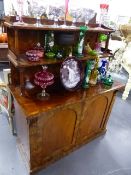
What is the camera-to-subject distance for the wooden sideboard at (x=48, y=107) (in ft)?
3.90

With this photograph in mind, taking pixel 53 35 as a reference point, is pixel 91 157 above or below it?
below

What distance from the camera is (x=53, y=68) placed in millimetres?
1519

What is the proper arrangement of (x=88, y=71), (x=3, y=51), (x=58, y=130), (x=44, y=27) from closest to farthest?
(x=44, y=27) < (x=58, y=130) < (x=88, y=71) < (x=3, y=51)

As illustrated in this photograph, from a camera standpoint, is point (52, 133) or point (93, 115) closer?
point (52, 133)

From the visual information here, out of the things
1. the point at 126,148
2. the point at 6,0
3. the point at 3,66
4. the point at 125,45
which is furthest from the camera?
the point at 6,0

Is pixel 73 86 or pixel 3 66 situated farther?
pixel 3 66

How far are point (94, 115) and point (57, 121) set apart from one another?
513 mm

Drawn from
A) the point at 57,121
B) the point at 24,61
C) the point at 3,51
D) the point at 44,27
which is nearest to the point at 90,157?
the point at 57,121

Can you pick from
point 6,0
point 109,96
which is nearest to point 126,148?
point 109,96

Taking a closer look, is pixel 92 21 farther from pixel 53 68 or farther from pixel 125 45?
pixel 125 45

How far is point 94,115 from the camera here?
1.70 metres

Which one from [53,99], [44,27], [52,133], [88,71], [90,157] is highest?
[44,27]

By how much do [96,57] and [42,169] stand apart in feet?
3.87

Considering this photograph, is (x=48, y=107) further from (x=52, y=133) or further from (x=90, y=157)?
(x=90, y=157)
